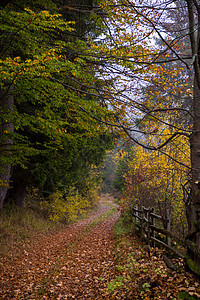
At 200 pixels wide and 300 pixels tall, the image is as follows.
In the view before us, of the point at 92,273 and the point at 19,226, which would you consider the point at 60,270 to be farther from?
the point at 19,226

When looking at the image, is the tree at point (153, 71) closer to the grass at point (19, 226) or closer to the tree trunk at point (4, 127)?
the tree trunk at point (4, 127)

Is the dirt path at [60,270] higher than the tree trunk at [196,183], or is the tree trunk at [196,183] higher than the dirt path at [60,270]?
the tree trunk at [196,183]

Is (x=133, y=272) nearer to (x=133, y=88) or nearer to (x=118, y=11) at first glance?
(x=133, y=88)

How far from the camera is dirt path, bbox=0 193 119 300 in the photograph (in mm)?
4638

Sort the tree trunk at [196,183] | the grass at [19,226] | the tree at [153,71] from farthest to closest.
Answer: the grass at [19,226] → the tree trunk at [196,183] → the tree at [153,71]

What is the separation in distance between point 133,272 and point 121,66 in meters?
5.23

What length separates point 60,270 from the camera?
19.2ft

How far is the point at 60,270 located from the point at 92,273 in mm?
1016

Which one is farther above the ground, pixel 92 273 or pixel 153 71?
pixel 153 71

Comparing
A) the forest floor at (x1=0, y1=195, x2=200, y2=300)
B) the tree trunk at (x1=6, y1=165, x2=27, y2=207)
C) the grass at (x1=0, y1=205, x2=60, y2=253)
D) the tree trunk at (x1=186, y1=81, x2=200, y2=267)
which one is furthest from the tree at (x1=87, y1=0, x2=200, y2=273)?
the tree trunk at (x1=6, y1=165, x2=27, y2=207)

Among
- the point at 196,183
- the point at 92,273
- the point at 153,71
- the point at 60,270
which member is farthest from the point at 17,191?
the point at 196,183

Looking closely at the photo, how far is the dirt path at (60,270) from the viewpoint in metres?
4.64

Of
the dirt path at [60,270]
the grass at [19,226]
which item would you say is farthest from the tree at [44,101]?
the dirt path at [60,270]

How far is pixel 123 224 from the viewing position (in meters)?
10.3
